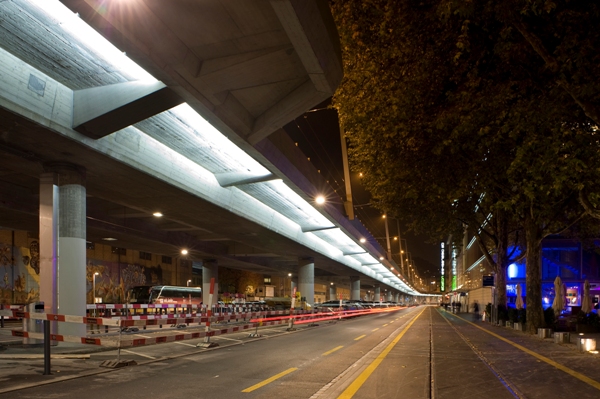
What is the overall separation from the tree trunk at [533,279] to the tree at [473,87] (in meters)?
6.09

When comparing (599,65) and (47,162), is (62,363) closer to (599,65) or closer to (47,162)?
(47,162)

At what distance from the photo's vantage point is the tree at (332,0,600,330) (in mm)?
12055

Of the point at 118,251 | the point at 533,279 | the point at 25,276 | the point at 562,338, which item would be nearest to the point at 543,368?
the point at 562,338

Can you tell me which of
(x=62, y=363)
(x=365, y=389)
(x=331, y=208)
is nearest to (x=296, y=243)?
(x=331, y=208)

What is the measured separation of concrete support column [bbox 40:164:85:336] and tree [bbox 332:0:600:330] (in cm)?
921

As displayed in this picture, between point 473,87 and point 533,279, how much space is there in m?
13.6

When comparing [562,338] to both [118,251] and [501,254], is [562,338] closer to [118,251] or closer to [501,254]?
[501,254]

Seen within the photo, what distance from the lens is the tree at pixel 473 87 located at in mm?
12055

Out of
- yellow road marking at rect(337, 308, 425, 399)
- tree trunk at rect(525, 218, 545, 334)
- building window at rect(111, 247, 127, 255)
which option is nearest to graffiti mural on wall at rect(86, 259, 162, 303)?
building window at rect(111, 247, 127, 255)

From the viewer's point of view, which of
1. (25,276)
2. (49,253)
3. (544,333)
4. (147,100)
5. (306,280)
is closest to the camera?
(147,100)

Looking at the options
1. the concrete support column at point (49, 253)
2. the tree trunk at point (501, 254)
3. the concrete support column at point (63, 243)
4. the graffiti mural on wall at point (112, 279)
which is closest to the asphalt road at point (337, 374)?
the concrete support column at point (63, 243)

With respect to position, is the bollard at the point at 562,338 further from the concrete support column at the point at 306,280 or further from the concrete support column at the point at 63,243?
the concrete support column at the point at 306,280

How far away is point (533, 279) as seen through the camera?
79.1 ft

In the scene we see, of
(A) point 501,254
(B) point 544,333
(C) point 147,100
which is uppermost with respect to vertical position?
(C) point 147,100
